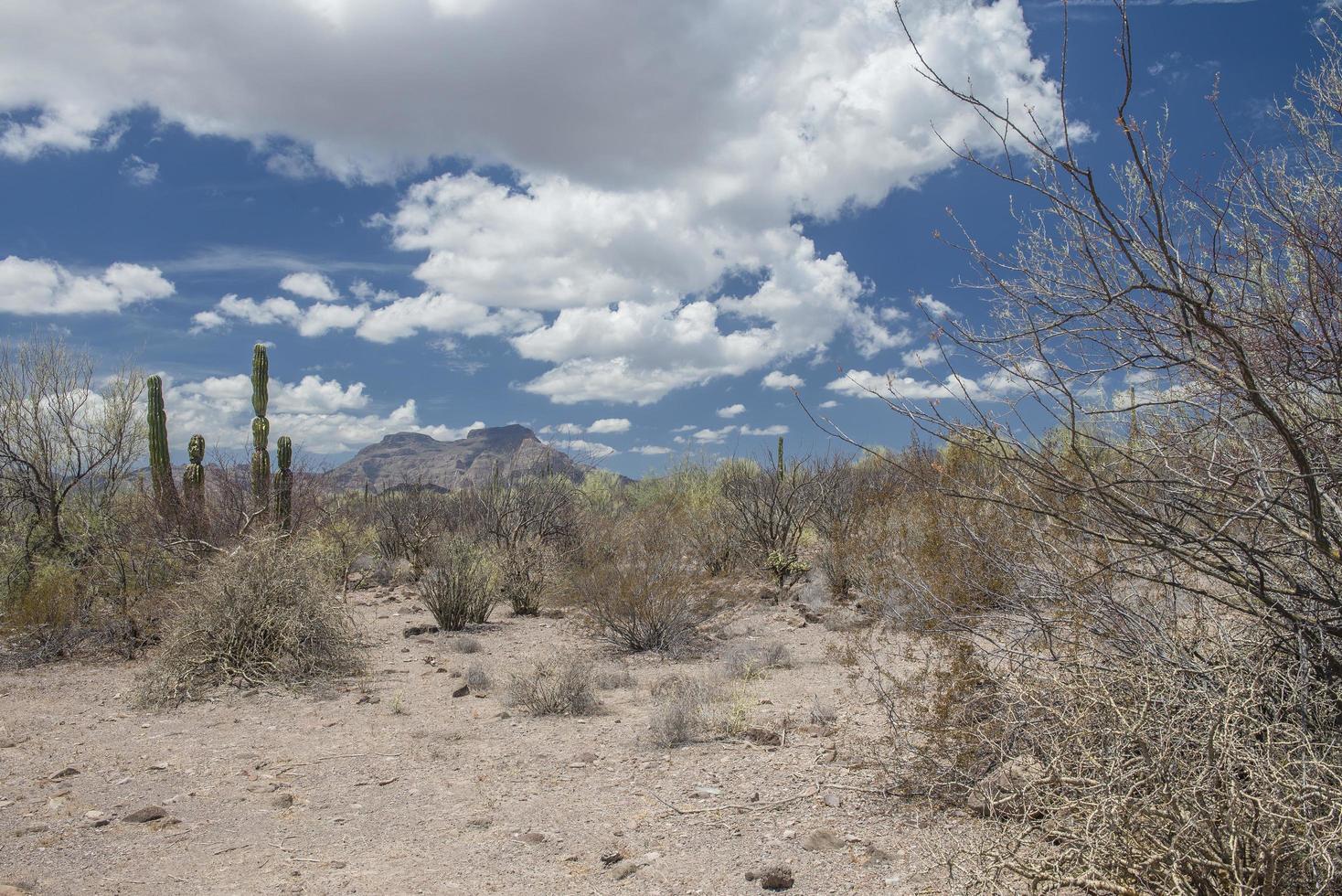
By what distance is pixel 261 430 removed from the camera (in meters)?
19.4

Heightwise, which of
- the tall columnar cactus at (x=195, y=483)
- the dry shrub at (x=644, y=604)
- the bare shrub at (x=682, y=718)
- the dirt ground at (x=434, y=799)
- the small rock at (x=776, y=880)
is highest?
the tall columnar cactus at (x=195, y=483)

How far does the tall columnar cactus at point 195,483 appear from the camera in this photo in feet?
52.3

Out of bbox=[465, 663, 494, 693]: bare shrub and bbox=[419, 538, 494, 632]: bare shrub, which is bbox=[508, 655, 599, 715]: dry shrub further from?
bbox=[419, 538, 494, 632]: bare shrub

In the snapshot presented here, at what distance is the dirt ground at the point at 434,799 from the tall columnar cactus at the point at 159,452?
7.81 metres

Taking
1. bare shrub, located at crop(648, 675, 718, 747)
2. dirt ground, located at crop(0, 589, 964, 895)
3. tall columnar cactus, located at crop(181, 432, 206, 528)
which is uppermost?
tall columnar cactus, located at crop(181, 432, 206, 528)

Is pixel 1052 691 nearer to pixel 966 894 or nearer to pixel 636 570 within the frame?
pixel 966 894

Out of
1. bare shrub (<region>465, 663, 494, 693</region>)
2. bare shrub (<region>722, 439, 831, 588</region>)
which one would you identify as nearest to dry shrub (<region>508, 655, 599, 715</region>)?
bare shrub (<region>465, 663, 494, 693</region>)

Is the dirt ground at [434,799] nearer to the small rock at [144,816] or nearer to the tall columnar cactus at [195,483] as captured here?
the small rock at [144,816]

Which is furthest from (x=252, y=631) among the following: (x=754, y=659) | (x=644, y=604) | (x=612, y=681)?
(x=754, y=659)

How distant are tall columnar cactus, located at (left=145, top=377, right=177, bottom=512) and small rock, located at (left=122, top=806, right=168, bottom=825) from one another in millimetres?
11876

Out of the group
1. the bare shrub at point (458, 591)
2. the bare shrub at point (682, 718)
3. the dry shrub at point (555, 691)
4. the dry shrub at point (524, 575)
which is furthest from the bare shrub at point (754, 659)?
the dry shrub at point (524, 575)

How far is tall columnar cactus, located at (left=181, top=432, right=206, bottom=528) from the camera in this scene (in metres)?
15.9

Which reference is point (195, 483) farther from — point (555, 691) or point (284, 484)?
point (555, 691)

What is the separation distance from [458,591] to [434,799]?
7877 mm
